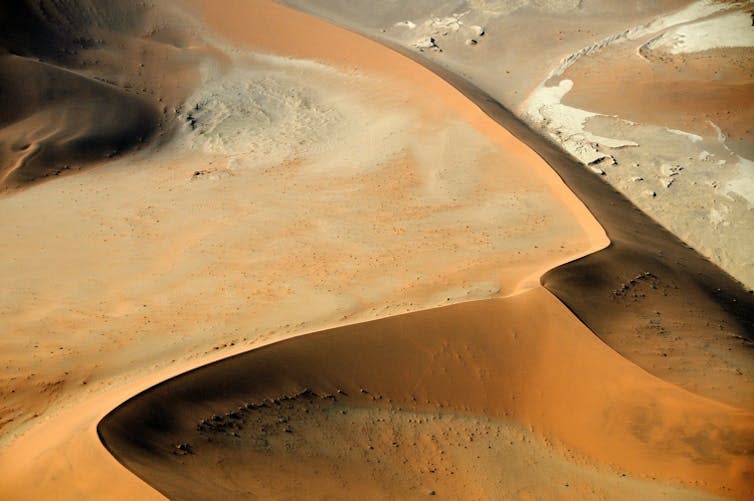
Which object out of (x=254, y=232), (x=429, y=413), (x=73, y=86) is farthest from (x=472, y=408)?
(x=73, y=86)

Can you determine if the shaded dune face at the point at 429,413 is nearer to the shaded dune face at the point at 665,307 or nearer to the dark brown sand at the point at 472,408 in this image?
the dark brown sand at the point at 472,408

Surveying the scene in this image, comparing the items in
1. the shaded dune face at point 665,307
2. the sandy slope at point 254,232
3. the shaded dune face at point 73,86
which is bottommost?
the shaded dune face at point 665,307

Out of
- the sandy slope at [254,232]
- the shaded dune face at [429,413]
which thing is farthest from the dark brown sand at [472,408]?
the sandy slope at [254,232]

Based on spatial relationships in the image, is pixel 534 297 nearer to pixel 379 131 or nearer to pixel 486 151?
pixel 486 151

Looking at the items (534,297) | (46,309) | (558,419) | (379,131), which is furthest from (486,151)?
(46,309)

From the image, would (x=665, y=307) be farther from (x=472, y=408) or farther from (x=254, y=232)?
(x=254, y=232)

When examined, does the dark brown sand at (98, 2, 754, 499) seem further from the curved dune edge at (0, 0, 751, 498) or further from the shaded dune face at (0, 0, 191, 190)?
the shaded dune face at (0, 0, 191, 190)
